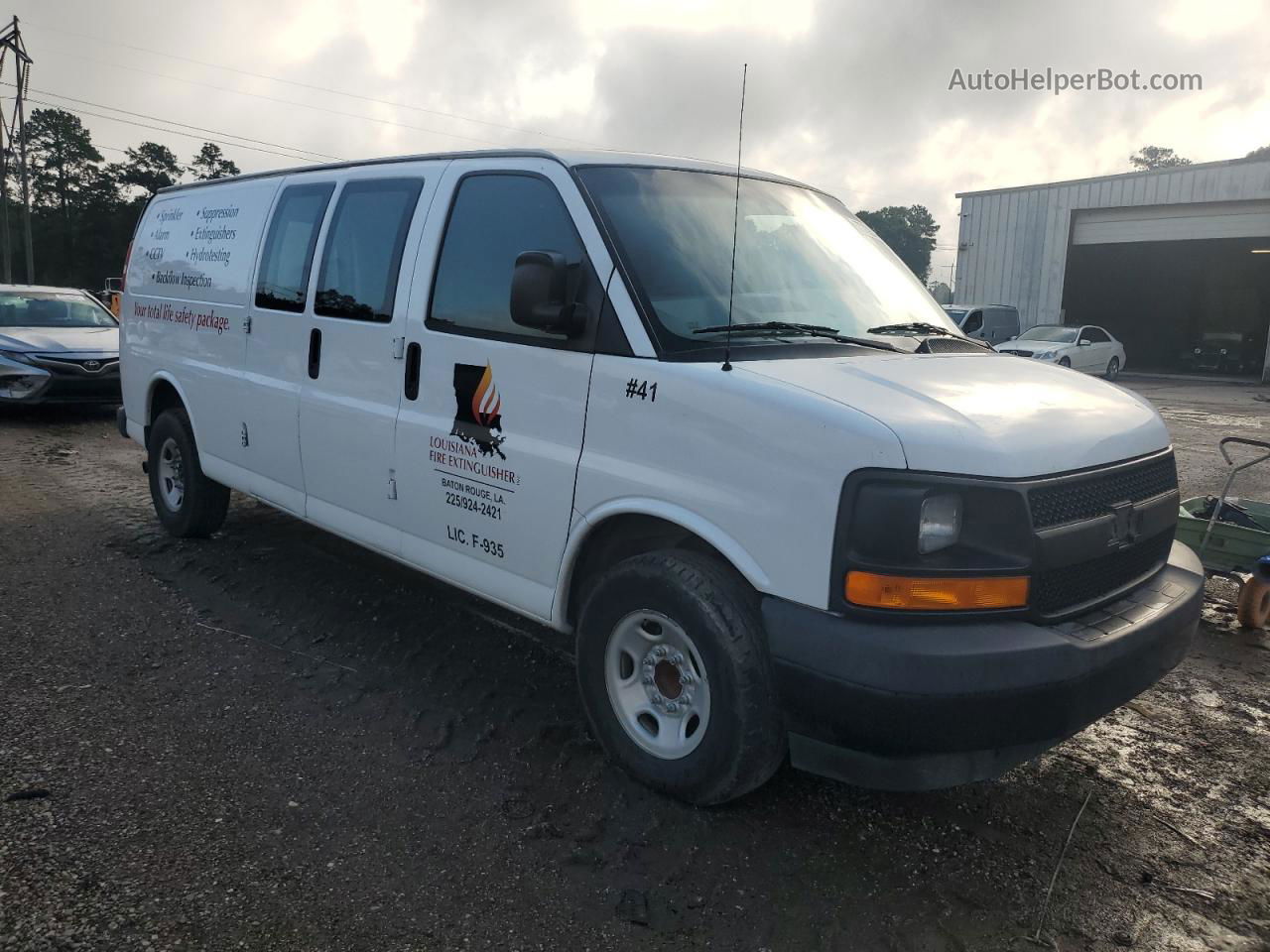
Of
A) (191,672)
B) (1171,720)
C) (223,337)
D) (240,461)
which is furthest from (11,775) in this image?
(1171,720)

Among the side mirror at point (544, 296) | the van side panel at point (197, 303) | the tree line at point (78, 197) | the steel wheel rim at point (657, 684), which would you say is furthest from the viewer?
the tree line at point (78, 197)

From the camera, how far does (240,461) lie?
5.30 metres

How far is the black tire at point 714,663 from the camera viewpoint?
2.80m

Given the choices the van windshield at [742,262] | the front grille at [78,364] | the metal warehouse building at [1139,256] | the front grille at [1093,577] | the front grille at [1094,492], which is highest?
the metal warehouse building at [1139,256]

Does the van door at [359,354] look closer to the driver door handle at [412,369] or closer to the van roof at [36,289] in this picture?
the driver door handle at [412,369]

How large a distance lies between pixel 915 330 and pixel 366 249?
7.87ft

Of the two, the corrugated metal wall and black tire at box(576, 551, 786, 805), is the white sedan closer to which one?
the corrugated metal wall

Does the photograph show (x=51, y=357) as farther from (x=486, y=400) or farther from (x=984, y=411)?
(x=984, y=411)

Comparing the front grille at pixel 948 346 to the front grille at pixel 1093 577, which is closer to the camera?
the front grille at pixel 1093 577

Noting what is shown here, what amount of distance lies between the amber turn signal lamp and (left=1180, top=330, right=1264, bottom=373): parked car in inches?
1217

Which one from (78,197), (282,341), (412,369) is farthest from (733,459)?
(78,197)

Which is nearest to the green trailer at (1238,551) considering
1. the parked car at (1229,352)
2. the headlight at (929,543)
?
the headlight at (929,543)

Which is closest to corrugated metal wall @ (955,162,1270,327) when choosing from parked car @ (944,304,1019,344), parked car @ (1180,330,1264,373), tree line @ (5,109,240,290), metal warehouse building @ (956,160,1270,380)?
metal warehouse building @ (956,160,1270,380)

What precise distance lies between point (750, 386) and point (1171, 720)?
244 cm
